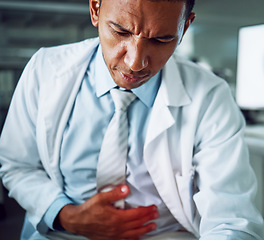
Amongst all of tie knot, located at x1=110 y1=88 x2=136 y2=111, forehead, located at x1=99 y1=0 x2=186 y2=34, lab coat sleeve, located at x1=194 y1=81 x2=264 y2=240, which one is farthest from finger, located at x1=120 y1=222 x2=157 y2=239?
forehead, located at x1=99 y1=0 x2=186 y2=34

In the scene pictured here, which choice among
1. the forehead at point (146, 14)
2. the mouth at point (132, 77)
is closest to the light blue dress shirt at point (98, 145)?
the mouth at point (132, 77)

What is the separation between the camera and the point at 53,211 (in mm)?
765

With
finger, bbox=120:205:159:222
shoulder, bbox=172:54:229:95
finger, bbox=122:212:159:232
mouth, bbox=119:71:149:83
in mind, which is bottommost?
finger, bbox=122:212:159:232

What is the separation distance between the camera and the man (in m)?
0.70

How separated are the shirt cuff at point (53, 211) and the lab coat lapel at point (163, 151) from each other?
24 centimetres

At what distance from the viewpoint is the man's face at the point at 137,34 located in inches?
21.9

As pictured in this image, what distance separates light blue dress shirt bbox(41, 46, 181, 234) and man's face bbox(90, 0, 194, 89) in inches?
5.3

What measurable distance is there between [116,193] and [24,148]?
304 millimetres

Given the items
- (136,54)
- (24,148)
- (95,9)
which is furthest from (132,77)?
(24,148)

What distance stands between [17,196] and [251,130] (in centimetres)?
105

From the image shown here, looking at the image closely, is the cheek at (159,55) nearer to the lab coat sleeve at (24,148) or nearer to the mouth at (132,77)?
the mouth at (132,77)

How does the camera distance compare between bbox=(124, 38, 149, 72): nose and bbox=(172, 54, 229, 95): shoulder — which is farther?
bbox=(172, 54, 229, 95): shoulder

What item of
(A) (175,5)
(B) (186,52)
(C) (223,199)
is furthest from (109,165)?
(B) (186,52)

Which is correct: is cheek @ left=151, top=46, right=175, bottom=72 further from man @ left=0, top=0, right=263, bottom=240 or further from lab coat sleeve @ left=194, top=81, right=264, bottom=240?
lab coat sleeve @ left=194, top=81, right=264, bottom=240
